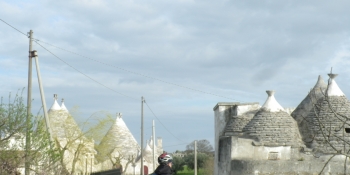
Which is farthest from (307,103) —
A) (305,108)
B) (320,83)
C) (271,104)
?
(271,104)

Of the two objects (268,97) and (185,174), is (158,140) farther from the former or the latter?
(268,97)

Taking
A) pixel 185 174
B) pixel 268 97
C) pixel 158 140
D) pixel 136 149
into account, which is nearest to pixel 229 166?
pixel 268 97

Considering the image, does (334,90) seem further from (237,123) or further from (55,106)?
(55,106)

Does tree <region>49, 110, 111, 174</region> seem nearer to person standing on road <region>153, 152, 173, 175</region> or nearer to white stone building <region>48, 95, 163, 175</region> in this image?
white stone building <region>48, 95, 163, 175</region>

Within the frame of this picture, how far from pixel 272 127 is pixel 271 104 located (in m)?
1.29

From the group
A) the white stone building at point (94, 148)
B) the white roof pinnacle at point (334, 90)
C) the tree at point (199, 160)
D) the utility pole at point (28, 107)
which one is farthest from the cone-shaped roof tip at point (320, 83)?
the tree at point (199, 160)

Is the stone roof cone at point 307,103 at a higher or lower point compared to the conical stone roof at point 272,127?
higher

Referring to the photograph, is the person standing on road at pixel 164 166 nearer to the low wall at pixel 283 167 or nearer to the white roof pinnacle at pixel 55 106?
the low wall at pixel 283 167

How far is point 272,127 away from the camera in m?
24.9

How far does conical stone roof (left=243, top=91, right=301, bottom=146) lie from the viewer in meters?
24.4

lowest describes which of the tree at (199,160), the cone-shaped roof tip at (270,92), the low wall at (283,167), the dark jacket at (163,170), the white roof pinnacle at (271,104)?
the tree at (199,160)

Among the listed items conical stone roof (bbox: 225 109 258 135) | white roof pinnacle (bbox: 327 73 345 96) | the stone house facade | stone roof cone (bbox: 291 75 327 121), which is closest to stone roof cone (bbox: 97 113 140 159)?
conical stone roof (bbox: 225 109 258 135)

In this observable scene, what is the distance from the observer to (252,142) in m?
24.3

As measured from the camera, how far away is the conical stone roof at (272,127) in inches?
960
